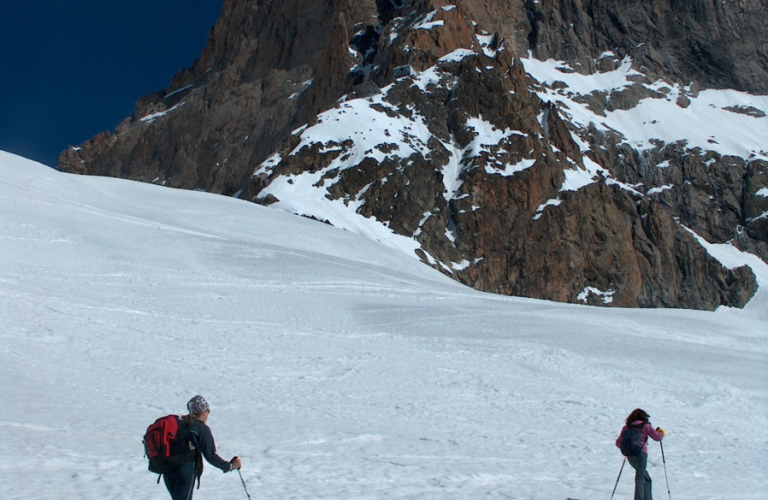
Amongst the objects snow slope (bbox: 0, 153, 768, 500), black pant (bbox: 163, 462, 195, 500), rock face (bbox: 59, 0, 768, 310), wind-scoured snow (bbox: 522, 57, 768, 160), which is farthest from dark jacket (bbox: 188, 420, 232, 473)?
wind-scoured snow (bbox: 522, 57, 768, 160)

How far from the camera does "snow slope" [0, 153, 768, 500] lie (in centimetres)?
777

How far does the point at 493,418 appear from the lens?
10375 millimetres

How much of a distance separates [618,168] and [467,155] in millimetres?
45669

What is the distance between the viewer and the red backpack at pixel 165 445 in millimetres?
5484

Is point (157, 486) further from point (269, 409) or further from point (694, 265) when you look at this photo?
point (694, 265)

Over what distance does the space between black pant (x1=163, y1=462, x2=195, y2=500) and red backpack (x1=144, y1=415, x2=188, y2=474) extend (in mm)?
59

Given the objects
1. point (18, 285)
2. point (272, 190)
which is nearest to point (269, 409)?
point (18, 285)

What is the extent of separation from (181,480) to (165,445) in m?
0.34

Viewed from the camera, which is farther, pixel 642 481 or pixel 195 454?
pixel 642 481

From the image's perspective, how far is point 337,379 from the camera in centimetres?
1165

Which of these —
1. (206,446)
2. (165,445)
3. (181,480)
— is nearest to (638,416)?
(206,446)

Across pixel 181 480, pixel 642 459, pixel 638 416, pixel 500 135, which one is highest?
pixel 500 135

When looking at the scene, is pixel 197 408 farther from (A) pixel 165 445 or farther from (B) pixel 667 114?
(B) pixel 667 114

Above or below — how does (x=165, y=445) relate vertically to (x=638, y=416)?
below
